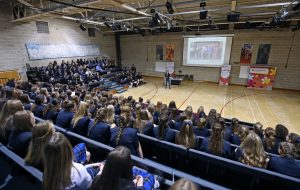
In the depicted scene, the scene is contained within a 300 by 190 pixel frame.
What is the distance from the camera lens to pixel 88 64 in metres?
11.3

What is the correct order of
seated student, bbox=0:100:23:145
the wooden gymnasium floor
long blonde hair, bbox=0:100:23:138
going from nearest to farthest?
1. seated student, bbox=0:100:23:145
2. long blonde hair, bbox=0:100:23:138
3. the wooden gymnasium floor

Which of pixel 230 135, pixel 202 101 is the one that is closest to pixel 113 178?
pixel 230 135

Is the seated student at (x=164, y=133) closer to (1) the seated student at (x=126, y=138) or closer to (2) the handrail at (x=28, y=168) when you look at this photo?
(1) the seated student at (x=126, y=138)

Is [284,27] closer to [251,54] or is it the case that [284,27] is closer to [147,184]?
[251,54]

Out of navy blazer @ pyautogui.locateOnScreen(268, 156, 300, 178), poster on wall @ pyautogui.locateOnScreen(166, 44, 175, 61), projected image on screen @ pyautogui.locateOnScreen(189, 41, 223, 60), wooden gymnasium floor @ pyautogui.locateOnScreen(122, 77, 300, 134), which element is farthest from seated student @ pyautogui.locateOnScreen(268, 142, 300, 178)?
poster on wall @ pyautogui.locateOnScreen(166, 44, 175, 61)

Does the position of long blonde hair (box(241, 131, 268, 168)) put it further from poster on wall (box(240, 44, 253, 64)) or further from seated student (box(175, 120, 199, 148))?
poster on wall (box(240, 44, 253, 64))

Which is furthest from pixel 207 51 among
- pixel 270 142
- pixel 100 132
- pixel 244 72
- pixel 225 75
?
pixel 100 132

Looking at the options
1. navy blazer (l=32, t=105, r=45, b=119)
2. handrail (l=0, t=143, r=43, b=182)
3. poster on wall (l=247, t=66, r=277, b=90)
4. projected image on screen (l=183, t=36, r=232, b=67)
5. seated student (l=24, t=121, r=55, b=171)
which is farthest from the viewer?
projected image on screen (l=183, t=36, r=232, b=67)

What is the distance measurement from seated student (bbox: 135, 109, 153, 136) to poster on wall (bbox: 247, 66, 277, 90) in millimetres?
10030

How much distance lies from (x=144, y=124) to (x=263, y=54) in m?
10.7

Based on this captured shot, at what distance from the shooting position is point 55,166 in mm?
1188

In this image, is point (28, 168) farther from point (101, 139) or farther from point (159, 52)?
point (159, 52)

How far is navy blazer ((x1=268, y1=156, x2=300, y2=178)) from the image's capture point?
1882 millimetres

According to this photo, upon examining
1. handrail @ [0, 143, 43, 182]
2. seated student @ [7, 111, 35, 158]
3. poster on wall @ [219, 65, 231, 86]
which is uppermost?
seated student @ [7, 111, 35, 158]
